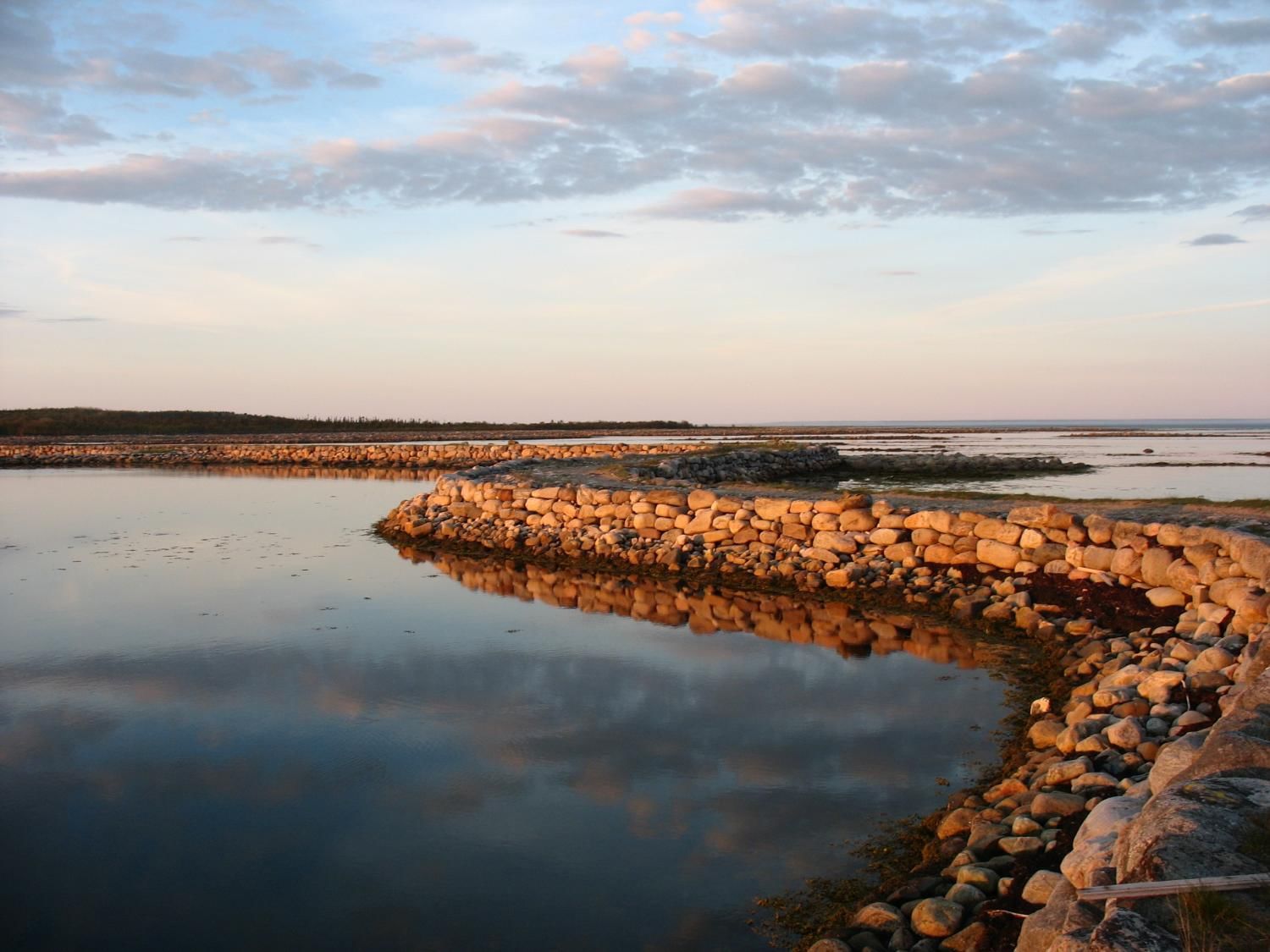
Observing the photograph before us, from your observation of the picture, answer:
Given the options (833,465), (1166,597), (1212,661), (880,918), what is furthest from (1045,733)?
(833,465)

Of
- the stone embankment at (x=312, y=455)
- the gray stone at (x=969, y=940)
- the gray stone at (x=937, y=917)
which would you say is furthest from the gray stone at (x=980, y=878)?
the stone embankment at (x=312, y=455)

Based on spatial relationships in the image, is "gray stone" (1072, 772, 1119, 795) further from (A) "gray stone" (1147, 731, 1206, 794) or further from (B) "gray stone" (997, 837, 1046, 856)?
(B) "gray stone" (997, 837, 1046, 856)

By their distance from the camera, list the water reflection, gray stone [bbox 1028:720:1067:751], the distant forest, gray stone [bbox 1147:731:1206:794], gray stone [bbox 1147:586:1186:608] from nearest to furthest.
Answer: gray stone [bbox 1147:731:1206:794] → gray stone [bbox 1028:720:1067:751] → gray stone [bbox 1147:586:1186:608] → the water reflection → the distant forest

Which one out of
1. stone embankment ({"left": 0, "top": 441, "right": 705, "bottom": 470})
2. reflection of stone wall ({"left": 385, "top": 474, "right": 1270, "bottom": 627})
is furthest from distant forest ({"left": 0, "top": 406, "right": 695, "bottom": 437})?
reflection of stone wall ({"left": 385, "top": 474, "right": 1270, "bottom": 627})

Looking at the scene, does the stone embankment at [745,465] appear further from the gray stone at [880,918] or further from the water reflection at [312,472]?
the gray stone at [880,918]

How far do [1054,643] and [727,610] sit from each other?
11.3ft

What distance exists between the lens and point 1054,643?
8.30m

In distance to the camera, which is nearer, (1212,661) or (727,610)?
(1212,661)

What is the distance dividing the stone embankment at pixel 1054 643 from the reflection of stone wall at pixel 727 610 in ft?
1.86

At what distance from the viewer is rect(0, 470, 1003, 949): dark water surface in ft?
14.1

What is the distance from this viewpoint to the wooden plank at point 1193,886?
243 cm

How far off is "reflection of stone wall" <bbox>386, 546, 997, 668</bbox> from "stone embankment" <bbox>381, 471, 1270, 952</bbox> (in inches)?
22.4

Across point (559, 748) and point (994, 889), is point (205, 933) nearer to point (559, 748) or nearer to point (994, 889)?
point (559, 748)

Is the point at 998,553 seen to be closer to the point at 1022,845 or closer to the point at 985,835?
the point at 985,835
